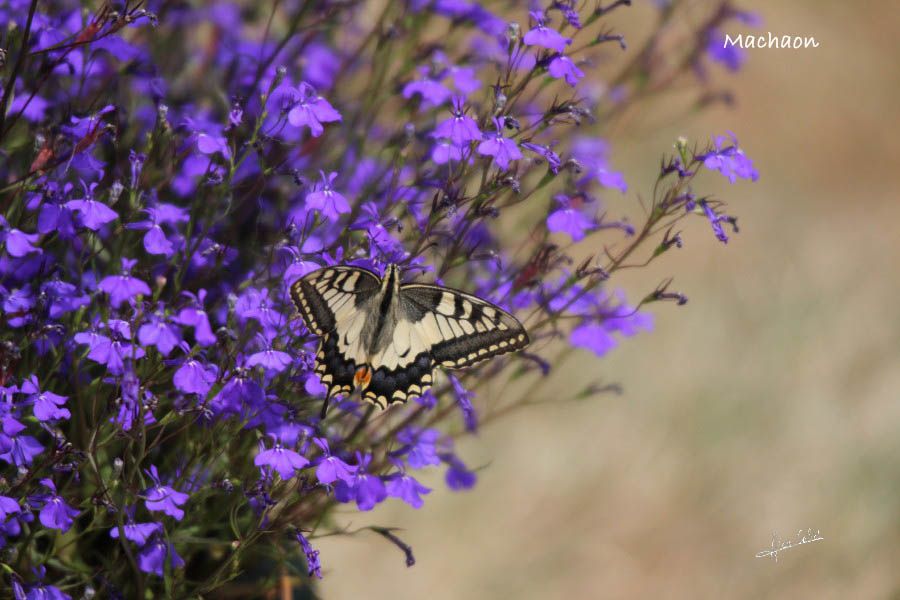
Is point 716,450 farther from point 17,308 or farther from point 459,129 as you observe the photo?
point 17,308

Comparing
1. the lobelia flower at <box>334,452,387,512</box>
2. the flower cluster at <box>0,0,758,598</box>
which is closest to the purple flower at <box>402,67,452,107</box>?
the flower cluster at <box>0,0,758,598</box>

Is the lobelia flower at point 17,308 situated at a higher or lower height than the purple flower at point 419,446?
higher

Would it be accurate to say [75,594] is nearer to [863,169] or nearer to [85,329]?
[85,329]

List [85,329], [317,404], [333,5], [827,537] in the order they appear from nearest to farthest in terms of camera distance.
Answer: [85,329] → [317,404] → [333,5] → [827,537]

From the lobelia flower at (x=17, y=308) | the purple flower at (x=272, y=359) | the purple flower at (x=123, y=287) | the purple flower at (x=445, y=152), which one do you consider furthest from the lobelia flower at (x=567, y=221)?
the lobelia flower at (x=17, y=308)

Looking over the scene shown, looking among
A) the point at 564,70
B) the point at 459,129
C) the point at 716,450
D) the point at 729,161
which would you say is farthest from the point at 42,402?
the point at 716,450

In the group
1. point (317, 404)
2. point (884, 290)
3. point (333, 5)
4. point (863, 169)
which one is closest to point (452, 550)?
point (317, 404)
